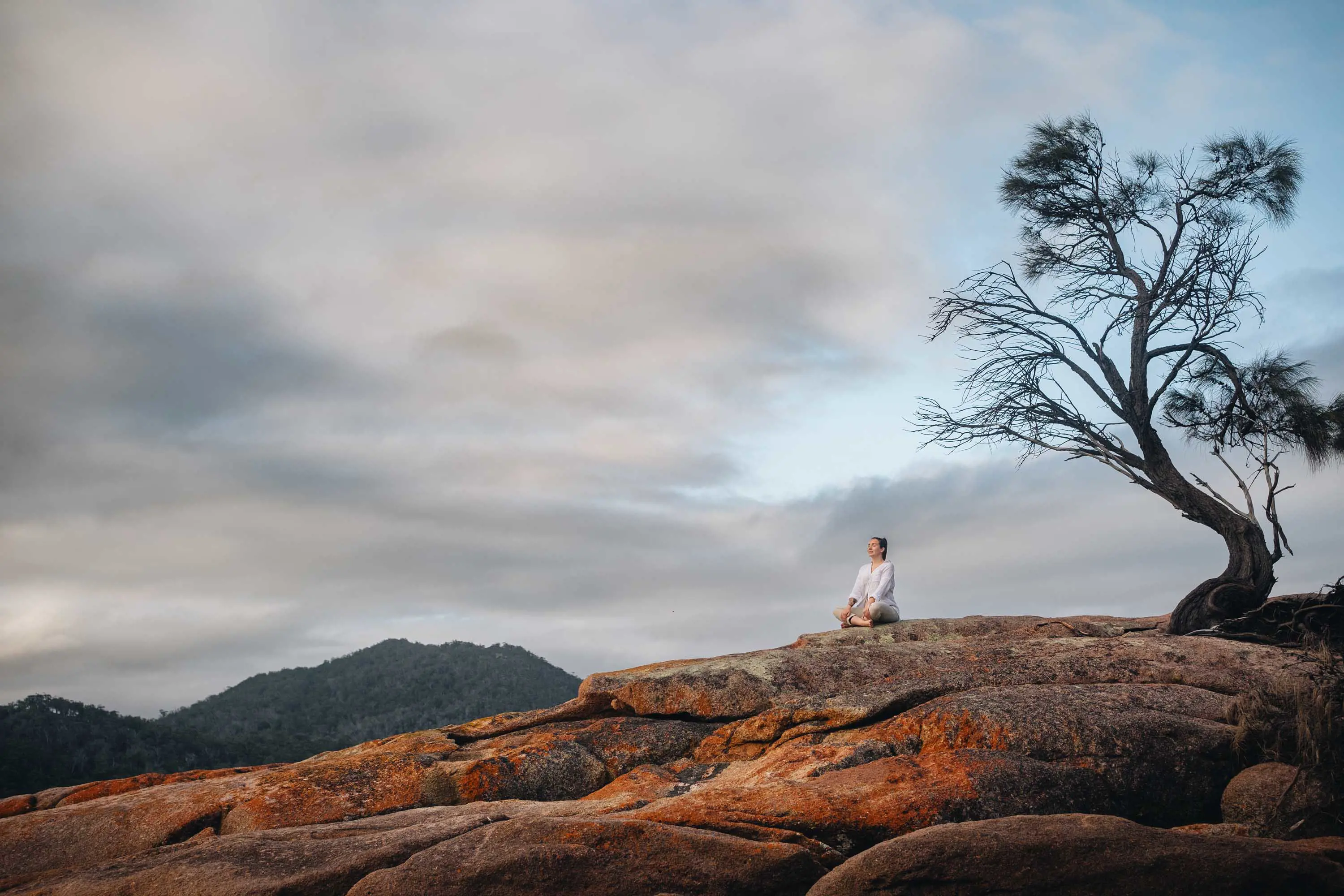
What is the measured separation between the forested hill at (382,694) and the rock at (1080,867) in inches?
1771

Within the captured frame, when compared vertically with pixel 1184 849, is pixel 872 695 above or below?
above

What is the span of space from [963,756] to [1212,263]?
16.0m

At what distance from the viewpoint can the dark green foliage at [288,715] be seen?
123 feet

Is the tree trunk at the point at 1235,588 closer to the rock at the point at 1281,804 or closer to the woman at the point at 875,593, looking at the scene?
the woman at the point at 875,593

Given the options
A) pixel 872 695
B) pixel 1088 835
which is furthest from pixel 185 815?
pixel 1088 835

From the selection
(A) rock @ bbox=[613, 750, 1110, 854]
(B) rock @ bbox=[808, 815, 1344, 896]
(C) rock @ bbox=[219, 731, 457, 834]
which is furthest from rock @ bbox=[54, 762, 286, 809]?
(B) rock @ bbox=[808, 815, 1344, 896]

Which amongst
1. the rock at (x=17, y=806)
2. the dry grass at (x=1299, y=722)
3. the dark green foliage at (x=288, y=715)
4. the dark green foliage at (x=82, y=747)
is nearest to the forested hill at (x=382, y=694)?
the dark green foliage at (x=288, y=715)

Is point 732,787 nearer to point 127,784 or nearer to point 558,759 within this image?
point 558,759

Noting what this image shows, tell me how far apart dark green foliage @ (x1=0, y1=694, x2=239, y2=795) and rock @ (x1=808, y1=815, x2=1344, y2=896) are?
33271mm

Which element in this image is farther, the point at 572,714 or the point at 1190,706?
the point at 572,714

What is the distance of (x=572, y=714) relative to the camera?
14203mm

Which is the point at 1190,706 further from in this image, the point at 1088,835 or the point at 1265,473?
the point at 1265,473

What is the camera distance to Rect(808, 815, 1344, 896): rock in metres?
7.04

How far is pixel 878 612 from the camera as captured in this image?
57.0ft
